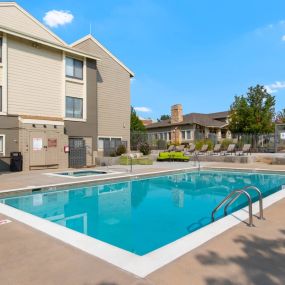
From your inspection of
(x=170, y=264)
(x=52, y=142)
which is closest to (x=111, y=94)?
(x=52, y=142)

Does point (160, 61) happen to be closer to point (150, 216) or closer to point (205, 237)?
point (150, 216)

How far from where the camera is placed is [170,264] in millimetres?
3721

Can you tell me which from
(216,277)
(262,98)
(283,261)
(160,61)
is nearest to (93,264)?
(216,277)

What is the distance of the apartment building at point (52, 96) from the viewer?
1673 cm

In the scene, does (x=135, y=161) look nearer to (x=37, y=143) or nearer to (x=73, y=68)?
(x=37, y=143)

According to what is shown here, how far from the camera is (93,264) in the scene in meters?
3.76

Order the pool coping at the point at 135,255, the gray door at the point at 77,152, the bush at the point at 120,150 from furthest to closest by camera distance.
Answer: the bush at the point at 120,150 → the gray door at the point at 77,152 → the pool coping at the point at 135,255

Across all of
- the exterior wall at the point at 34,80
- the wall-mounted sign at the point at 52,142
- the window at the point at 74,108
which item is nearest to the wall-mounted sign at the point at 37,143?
the wall-mounted sign at the point at 52,142

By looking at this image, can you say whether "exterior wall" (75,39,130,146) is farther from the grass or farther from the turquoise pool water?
the turquoise pool water

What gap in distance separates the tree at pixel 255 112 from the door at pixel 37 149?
24075 millimetres

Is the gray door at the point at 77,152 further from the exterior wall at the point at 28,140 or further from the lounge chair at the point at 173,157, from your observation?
the lounge chair at the point at 173,157

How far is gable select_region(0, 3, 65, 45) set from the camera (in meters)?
17.4

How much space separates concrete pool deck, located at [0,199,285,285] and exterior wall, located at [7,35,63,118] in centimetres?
1393

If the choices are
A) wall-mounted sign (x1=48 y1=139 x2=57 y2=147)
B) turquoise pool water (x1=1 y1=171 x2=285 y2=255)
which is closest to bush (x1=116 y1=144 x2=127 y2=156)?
wall-mounted sign (x1=48 y1=139 x2=57 y2=147)
